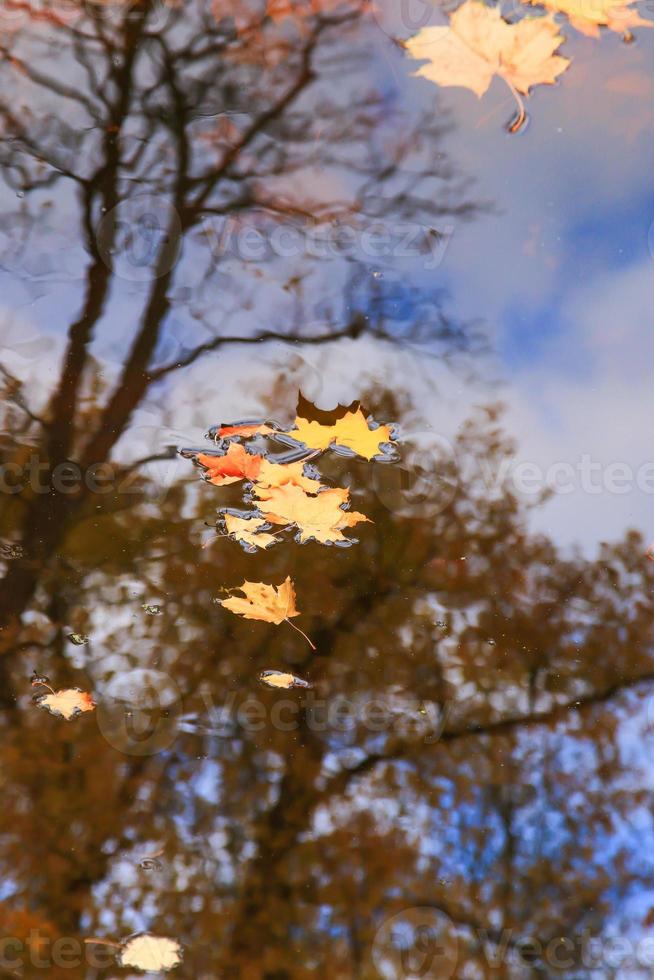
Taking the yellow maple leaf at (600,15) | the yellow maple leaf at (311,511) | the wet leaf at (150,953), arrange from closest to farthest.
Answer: the yellow maple leaf at (600,15) → the yellow maple leaf at (311,511) → the wet leaf at (150,953)

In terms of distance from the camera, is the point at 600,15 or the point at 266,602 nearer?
the point at 600,15

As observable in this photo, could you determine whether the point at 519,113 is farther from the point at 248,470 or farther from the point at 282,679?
the point at 282,679

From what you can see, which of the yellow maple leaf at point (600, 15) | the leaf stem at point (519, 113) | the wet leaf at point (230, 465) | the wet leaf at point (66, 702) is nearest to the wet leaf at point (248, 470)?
the wet leaf at point (230, 465)

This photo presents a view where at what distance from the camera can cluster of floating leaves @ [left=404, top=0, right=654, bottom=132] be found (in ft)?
4.53

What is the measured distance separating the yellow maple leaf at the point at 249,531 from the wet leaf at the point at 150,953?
3.11ft

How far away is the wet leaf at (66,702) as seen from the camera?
1.58m

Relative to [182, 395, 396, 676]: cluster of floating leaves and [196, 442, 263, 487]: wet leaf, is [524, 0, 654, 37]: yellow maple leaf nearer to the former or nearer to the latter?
[182, 395, 396, 676]: cluster of floating leaves

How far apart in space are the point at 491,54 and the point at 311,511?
3.23 feet

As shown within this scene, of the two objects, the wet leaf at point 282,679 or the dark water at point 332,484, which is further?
the wet leaf at point 282,679

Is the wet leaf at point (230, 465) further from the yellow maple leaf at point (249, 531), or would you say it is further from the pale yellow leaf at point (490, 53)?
the pale yellow leaf at point (490, 53)

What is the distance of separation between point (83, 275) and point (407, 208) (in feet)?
2.20

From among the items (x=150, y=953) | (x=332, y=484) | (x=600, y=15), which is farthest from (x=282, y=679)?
(x=600, y=15)

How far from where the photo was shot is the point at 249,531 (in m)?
1.51

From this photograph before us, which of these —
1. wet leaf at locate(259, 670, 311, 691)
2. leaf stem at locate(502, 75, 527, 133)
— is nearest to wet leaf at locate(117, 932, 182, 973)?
wet leaf at locate(259, 670, 311, 691)
